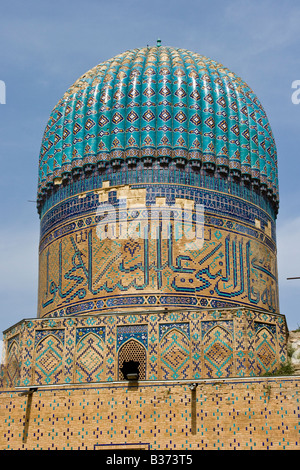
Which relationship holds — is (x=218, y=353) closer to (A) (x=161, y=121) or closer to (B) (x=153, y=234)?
(B) (x=153, y=234)

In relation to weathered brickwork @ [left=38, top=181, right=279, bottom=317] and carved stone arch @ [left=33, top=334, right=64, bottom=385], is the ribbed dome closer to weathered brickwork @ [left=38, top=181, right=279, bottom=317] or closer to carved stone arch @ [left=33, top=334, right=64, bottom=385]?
→ weathered brickwork @ [left=38, top=181, right=279, bottom=317]

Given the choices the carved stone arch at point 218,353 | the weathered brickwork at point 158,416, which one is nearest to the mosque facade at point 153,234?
the carved stone arch at point 218,353

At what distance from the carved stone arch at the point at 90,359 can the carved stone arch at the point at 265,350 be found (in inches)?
72.0

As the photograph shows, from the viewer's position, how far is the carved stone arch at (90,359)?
1131 cm

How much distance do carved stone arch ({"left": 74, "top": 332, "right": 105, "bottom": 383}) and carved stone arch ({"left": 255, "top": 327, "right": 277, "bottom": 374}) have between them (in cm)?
183

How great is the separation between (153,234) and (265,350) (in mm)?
2079

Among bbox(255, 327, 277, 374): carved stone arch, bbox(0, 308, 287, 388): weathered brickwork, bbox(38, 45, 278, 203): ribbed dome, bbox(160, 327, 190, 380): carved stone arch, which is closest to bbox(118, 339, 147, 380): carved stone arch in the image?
bbox(0, 308, 287, 388): weathered brickwork

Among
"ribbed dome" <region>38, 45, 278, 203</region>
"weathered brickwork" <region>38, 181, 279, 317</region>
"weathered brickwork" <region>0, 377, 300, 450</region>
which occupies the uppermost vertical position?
"ribbed dome" <region>38, 45, 278, 203</region>

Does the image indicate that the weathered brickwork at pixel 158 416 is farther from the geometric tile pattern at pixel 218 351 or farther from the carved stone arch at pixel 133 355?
the geometric tile pattern at pixel 218 351

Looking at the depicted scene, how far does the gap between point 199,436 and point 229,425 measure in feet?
1.12

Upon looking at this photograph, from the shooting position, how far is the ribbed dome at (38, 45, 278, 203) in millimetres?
12703
